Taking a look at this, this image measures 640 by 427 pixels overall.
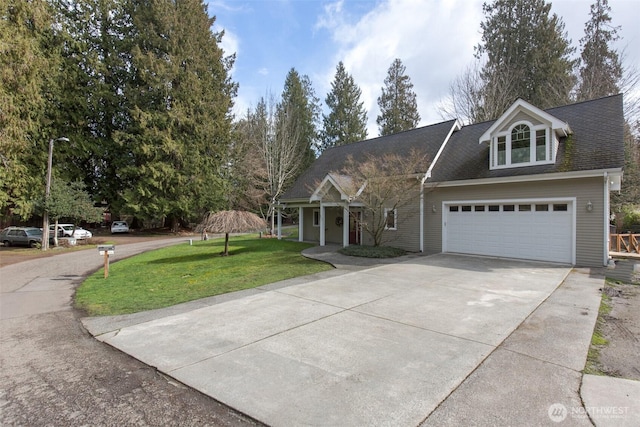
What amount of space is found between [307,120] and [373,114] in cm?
892

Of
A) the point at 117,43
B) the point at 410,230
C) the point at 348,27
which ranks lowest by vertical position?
the point at 410,230

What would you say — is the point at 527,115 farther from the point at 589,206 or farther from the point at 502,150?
the point at 589,206

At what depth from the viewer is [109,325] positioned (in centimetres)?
546

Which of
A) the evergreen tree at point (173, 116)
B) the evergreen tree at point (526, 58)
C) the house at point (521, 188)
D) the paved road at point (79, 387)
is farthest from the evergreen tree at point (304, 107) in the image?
the paved road at point (79, 387)

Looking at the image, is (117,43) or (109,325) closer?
(109,325)

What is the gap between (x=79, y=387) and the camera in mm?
3438

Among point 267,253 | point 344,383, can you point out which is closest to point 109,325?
point 344,383

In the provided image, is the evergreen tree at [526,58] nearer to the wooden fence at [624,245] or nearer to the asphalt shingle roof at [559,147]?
the asphalt shingle roof at [559,147]

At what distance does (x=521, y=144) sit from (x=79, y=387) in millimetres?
14181

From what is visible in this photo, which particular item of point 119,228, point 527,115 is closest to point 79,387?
point 527,115

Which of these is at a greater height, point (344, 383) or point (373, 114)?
point (373, 114)

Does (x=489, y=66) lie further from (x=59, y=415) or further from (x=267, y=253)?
(x=59, y=415)

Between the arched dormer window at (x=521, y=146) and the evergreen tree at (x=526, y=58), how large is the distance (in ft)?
46.7

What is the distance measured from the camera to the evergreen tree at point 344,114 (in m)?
41.8
